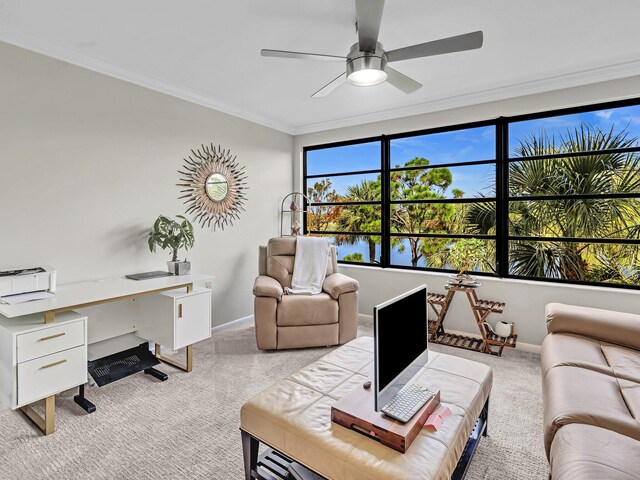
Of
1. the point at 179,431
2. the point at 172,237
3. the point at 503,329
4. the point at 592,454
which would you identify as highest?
the point at 172,237

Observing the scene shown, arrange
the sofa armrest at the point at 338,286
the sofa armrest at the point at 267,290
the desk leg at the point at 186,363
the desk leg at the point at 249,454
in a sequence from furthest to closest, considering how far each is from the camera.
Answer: the sofa armrest at the point at 338,286 < the sofa armrest at the point at 267,290 < the desk leg at the point at 186,363 < the desk leg at the point at 249,454

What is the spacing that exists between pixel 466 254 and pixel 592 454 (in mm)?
2755

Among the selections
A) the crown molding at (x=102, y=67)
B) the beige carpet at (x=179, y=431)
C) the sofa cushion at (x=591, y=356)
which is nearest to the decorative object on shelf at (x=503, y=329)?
the beige carpet at (x=179, y=431)

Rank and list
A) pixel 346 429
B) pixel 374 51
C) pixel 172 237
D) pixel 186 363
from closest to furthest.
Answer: pixel 346 429, pixel 374 51, pixel 186 363, pixel 172 237

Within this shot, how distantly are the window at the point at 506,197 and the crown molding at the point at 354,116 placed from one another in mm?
249

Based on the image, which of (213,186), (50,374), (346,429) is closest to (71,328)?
(50,374)

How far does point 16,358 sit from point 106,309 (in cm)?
102

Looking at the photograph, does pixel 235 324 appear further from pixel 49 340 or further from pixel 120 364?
pixel 49 340

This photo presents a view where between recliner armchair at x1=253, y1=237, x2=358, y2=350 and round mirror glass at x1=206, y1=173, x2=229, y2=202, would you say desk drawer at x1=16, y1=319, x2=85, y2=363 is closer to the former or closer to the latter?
recliner armchair at x1=253, y1=237, x2=358, y2=350

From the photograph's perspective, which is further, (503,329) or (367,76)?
(503,329)

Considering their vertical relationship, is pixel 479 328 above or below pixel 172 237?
below

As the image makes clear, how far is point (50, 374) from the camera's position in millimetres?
2070

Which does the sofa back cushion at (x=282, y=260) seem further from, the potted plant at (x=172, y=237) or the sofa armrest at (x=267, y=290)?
the potted plant at (x=172, y=237)

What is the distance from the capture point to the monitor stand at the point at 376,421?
126 cm
